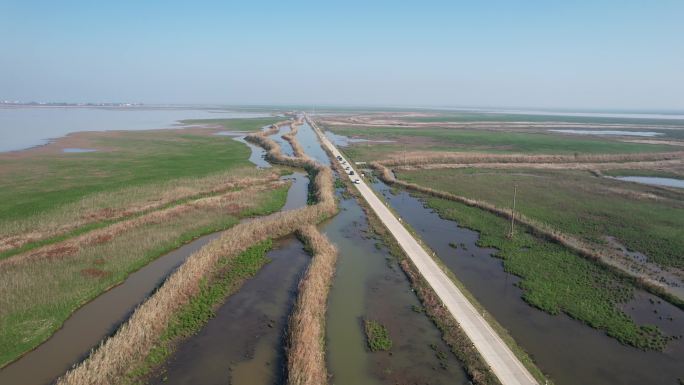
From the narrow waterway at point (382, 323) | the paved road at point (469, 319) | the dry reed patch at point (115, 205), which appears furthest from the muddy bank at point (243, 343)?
the dry reed patch at point (115, 205)

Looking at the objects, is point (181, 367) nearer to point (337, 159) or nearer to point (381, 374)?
point (381, 374)

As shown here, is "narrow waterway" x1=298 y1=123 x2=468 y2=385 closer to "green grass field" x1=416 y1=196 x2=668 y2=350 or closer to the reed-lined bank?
"green grass field" x1=416 y1=196 x2=668 y2=350

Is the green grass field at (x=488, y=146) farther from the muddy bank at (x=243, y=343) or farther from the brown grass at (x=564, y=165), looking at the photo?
the muddy bank at (x=243, y=343)

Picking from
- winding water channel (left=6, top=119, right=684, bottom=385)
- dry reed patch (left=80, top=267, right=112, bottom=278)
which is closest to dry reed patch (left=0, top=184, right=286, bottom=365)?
dry reed patch (left=80, top=267, right=112, bottom=278)

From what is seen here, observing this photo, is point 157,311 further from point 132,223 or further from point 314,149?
point 314,149

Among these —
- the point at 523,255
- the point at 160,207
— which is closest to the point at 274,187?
the point at 160,207

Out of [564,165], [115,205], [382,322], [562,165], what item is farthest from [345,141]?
[382,322]

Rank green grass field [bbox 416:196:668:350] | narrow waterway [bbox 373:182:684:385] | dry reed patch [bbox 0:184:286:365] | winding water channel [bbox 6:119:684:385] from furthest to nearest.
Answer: green grass field [bbox 416:196:668:350]
dry reed patch [bbox 0:184:286:365]
narrow waterway [bbox 373:182:684:385]
winding water channel [bbox 6:119:684:385]
